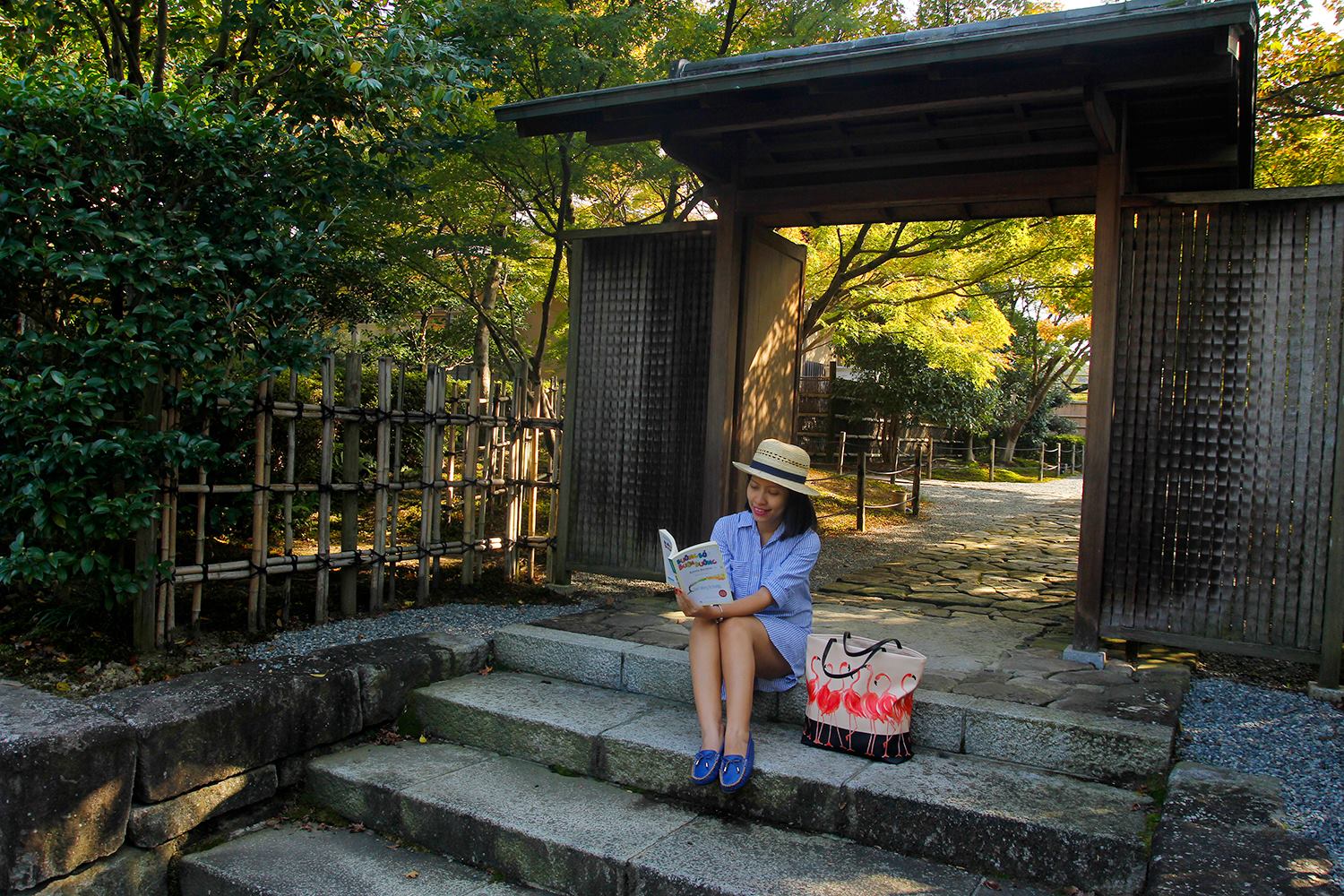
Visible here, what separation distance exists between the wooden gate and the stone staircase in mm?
1794

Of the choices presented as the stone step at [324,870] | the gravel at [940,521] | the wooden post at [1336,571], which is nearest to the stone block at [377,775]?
the stone step at [324,870]

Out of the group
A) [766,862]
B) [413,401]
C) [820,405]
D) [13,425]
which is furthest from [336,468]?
[820,405]

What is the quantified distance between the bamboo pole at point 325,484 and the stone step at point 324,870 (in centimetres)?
208

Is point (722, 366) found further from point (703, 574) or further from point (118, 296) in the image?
point (118, 296)

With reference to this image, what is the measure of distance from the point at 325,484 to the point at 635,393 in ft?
8.04

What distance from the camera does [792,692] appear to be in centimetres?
438

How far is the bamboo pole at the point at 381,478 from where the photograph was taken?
6203 millimetres

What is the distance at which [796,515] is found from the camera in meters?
4.23

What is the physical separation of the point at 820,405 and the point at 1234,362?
744 inches

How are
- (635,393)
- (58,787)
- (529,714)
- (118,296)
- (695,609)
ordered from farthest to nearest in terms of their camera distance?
(635,393), (118,296), (529,714), (695,609), (58,787)

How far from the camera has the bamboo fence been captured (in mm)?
5305

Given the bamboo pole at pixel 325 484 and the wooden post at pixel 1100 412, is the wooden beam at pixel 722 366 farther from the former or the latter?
the bamboo pole at pixel 325 484

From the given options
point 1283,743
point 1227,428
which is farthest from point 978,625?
point 1283,743

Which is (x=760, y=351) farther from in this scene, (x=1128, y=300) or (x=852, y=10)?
(x=852, y=10)
